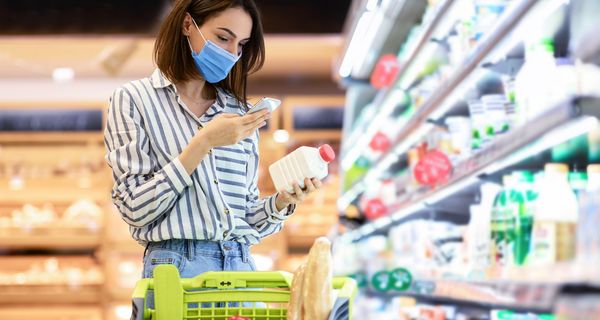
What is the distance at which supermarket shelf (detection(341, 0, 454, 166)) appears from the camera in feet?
12.8

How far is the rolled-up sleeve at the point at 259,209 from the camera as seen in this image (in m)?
2.35

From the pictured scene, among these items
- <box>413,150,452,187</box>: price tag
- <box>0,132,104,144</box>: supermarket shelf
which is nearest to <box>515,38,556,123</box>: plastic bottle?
<box>413,150,452,187</box>: price tag

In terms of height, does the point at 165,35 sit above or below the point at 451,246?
above

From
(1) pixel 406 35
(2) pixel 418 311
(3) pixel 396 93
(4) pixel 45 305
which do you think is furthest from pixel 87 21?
(2) pixel 418 311

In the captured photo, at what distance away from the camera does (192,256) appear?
7.20ft

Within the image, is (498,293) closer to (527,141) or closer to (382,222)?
(527,141)

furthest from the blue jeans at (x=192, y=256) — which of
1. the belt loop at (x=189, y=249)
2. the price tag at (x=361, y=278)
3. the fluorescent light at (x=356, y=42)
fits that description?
the price tag at (x=361, y=278)

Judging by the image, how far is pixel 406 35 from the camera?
6027 mm

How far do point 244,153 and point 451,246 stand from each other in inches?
84.8

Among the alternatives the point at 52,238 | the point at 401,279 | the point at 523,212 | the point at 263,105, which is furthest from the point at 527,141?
the point at 52,238

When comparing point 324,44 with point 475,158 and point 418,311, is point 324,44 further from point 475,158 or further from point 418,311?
point 475,158

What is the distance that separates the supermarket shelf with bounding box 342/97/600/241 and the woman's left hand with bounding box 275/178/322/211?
1.81 feet

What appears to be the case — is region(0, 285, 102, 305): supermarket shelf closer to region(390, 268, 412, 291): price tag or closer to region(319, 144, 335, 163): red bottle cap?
region(390, 268, 412, 291): price tag

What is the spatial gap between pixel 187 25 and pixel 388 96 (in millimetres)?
3199
